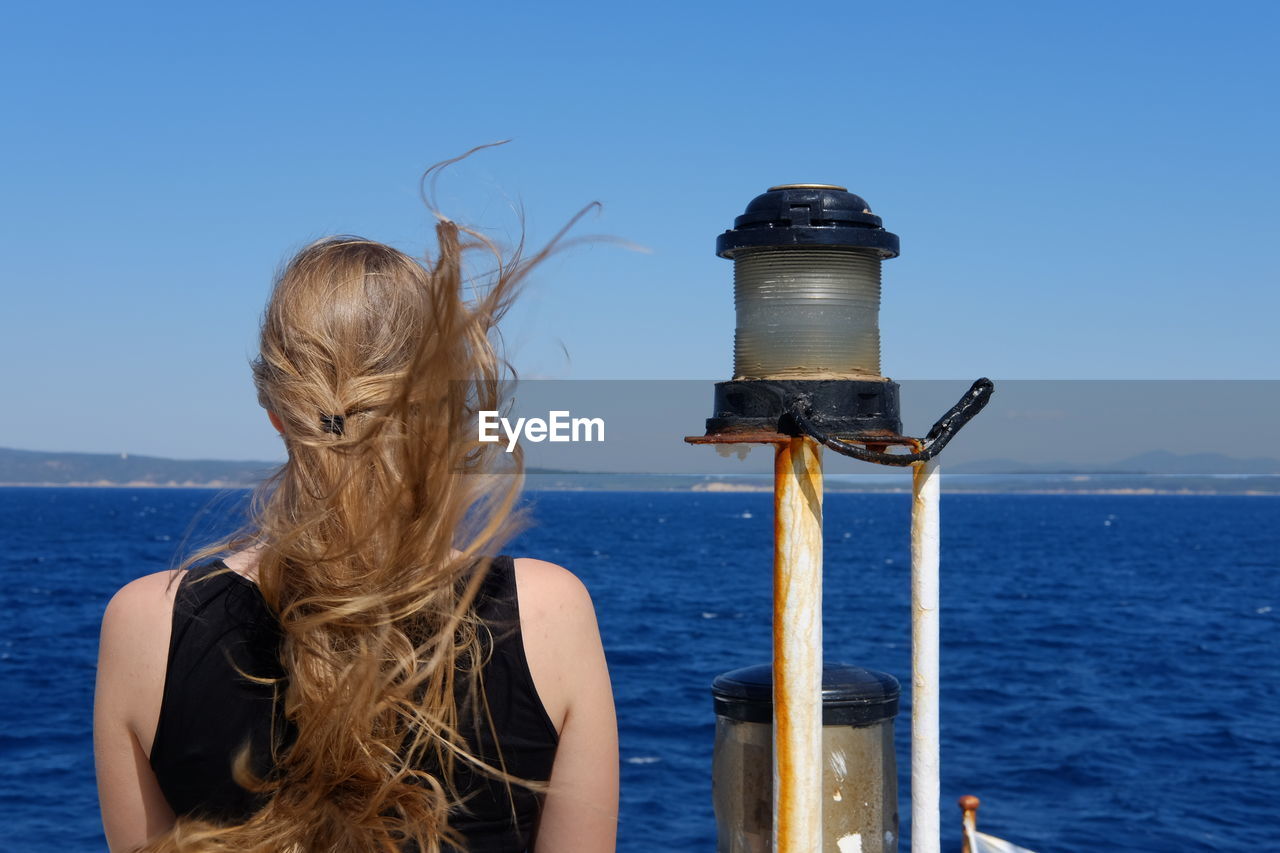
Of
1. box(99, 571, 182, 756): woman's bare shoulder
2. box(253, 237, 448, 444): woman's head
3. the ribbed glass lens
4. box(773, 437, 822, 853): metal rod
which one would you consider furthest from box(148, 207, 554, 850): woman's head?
the ribbed glass lens

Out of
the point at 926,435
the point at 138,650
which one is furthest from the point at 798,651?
the point at 138,650

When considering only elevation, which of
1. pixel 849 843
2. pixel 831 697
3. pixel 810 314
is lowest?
pixel 849 843

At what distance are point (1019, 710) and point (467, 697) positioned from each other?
27.3 meters

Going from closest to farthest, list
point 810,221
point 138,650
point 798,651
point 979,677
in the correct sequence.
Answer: point 138,650, point 798,651, point 810,221, point 979,677

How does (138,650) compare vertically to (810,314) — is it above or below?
below

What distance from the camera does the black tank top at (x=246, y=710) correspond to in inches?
68.3

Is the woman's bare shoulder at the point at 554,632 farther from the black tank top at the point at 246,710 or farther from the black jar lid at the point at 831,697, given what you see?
the black jar lid at the point at 831,697

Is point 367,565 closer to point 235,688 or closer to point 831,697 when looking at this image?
point 235,688

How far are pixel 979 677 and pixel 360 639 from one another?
3172 centimetres

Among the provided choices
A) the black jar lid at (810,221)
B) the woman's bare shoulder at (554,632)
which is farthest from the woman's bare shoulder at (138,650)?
the black jar lid at (810,221)

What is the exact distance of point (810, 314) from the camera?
2670mm

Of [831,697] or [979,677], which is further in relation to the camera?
[979,677]

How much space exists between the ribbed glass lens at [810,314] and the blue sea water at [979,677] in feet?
3.85

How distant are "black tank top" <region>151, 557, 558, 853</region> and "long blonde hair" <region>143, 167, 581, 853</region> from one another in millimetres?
27
